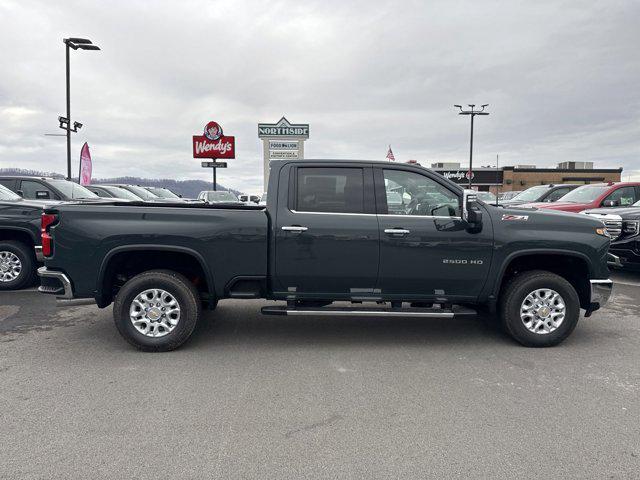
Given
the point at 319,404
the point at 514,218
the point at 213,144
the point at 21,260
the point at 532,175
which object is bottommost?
the point at 319,404

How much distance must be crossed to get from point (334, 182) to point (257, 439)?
275 cm

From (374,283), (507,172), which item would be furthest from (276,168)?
(507,172)

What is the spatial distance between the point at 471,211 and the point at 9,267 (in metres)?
7.13

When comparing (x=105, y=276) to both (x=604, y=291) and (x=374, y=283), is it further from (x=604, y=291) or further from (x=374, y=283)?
(x=604, y=291)

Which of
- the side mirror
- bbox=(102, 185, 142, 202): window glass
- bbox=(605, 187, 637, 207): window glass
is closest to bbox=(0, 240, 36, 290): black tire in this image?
the side mirror

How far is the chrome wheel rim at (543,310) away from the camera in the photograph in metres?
4.91

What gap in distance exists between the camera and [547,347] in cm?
496

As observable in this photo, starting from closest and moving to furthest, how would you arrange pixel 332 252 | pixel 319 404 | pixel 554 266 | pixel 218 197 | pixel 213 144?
1. pixel 319 404
2. pixel 332 252
3. pixel 554 266
4. pixel 218 197
5. pixel 213 144

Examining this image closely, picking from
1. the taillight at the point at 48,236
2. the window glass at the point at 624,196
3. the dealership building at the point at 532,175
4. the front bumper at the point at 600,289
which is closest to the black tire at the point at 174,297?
the taillight at the point at 48,236

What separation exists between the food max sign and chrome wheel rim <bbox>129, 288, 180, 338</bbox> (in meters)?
24.3

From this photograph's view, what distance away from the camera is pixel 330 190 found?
4.94 metres

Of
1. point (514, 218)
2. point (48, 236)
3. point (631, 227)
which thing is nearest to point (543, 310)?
point (514, 218)

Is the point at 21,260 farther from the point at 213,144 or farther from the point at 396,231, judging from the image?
the point at 213,144

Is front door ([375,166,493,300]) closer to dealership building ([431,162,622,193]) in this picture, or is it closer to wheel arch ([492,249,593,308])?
wheel arch ([492,249,593,308])
